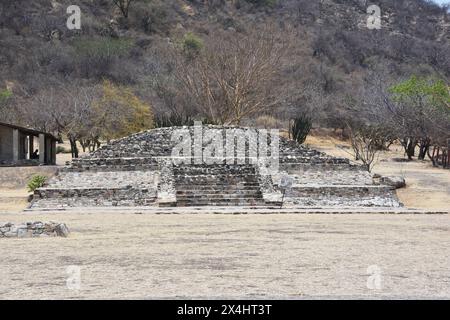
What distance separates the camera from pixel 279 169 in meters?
29.6

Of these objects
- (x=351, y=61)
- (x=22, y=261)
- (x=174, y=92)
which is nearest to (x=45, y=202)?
(x=22, y=261)

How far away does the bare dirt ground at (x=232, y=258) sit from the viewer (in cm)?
916

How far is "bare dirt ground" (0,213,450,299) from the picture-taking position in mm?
9133

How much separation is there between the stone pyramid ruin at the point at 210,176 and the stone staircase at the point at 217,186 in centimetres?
3

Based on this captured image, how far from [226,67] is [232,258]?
40.7 metres

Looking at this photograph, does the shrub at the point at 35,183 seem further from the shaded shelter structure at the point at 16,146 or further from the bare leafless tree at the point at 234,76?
the bare leafless tree at the point at 234,76

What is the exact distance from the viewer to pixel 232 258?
12008 mm

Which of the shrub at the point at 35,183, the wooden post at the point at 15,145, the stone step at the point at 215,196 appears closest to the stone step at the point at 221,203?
the stone step at the point at 215,196

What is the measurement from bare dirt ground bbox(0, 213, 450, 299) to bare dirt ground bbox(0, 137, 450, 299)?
14 mm

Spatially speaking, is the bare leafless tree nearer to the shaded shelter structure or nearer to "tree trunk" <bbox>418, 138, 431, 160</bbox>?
"tree trunk" <bbox>418, 138, 431, 160</bbox>

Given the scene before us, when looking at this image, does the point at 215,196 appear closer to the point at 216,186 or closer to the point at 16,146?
the point at 216,186

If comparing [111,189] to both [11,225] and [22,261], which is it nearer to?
[11,225]

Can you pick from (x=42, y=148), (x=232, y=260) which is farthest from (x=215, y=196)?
(x=232, y=260)
